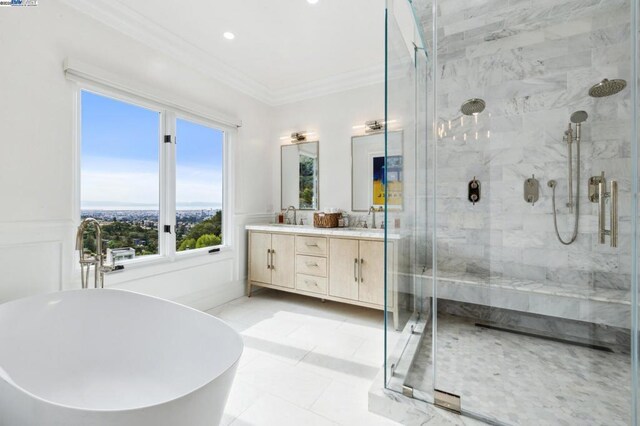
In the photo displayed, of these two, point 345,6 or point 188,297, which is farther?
point 188,297

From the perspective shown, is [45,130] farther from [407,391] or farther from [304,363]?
[407,391]

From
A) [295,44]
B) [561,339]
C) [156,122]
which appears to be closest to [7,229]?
[156,122]

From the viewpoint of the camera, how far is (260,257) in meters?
3.56

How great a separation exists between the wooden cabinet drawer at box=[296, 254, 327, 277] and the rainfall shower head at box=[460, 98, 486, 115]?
2069 mm

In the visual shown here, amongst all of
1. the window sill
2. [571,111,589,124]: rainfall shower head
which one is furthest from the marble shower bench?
the window sill

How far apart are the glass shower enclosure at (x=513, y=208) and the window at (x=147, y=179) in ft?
7.27

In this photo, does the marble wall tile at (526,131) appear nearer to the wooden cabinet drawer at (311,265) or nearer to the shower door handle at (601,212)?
the shower door handle at (601,212)

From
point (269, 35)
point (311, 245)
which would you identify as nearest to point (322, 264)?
point (311, 245)

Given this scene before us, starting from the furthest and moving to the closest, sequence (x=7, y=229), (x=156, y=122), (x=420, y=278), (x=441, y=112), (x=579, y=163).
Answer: (x=441, y=112) → (x=156, y=122) → (x=579, y=163) → (x=420, y=278) → (x=7, y=229)

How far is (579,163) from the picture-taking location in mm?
2438

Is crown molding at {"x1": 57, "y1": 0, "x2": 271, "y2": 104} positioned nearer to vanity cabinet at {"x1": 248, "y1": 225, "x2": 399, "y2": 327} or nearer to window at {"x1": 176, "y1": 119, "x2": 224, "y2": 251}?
window at {"x1": 176, "y1": 119, "x2": 224, "y2": 251}

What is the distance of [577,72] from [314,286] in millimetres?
3090

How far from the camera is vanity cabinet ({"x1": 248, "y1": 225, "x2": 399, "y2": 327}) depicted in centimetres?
289

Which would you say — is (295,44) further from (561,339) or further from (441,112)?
(561,339)
